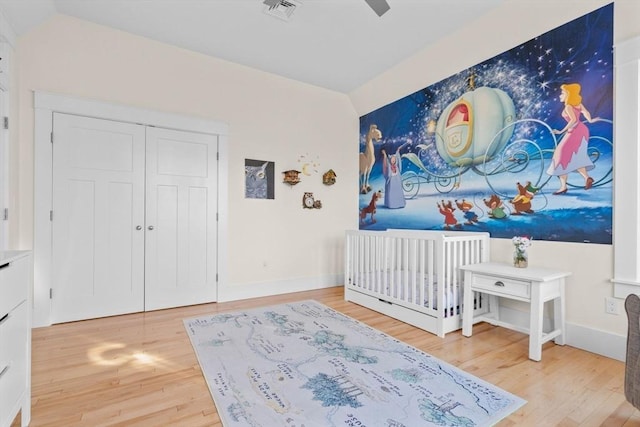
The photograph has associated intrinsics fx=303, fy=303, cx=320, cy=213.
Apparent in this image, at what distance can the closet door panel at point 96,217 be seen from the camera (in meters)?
2.82

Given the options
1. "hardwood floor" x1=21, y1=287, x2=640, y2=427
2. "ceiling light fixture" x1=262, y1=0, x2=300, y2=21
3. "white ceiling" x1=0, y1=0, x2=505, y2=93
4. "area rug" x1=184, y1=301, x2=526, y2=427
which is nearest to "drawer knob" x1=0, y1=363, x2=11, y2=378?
"hardwood floor" x1=21, y1=287, x2=640, y2=427

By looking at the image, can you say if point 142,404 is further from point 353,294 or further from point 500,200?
point 500,200

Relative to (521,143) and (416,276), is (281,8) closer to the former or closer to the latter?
(521,143)

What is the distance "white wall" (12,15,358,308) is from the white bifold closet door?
0.24 meters

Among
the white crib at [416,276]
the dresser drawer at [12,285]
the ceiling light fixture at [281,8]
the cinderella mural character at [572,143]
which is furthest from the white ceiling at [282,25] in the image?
the dresser drawer at [12,285]

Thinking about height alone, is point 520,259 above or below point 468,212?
below

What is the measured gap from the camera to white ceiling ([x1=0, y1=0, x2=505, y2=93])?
8.55ft

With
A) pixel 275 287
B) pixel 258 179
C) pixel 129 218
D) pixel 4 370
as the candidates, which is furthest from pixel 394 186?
pixel 4 370

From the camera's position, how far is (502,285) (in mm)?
2336

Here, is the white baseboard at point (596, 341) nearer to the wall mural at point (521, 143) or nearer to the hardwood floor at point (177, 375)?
the hardwood floor at point (177, 375)

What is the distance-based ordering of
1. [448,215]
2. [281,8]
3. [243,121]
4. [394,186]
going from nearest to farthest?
[281,8] < [448,215] < [243,121] < [394,186]

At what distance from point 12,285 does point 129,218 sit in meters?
1.97

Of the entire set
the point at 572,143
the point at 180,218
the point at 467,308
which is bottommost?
the point at 467,308

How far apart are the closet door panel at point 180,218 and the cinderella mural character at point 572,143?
131 inches
